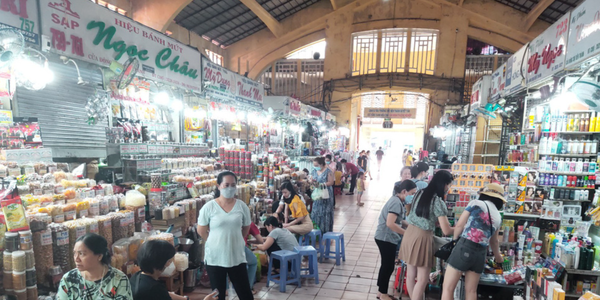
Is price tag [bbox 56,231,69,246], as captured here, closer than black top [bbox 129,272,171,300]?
No

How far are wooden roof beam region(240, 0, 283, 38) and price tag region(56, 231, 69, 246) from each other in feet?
37.4

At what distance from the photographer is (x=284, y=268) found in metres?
4.00

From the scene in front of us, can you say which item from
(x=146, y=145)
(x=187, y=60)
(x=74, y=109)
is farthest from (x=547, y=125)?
(x=74, y=109)

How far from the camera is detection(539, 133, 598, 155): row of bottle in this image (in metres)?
5.27

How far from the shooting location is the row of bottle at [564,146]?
527cm

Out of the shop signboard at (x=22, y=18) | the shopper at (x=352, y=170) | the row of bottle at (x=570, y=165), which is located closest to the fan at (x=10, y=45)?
the shop signboard at (x=22, y=18)

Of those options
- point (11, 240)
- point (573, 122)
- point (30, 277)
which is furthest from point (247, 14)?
point (30, 277)

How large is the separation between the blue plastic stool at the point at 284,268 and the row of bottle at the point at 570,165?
15.4 ft

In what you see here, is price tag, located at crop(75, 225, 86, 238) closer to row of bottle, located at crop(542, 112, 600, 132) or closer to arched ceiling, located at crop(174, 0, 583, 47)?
row of bottle, located at crop(542, 112, 600, 132)

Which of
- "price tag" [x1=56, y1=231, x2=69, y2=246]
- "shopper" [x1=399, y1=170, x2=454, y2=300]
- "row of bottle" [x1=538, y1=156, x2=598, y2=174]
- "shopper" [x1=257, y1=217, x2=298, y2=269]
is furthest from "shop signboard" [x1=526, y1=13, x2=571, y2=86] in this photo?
"price tag" [x1=56, y1=231, x2=69, y2=246]

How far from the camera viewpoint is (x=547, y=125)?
5.65m

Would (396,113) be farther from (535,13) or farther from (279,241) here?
(279,241)

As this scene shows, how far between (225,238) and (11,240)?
5.09 feet

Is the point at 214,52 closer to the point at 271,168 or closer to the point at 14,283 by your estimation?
the point at 271,168
